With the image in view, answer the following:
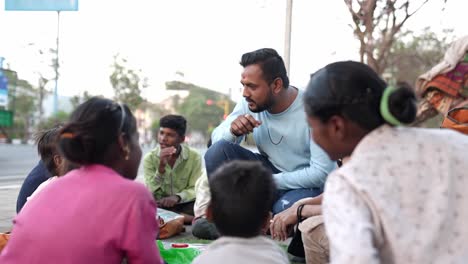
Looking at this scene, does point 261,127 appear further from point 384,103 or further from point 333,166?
point 384,103

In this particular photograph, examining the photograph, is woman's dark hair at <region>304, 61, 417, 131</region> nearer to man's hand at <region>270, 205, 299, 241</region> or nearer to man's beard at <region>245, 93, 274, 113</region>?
man's hand at <region>270, 205, 299, 241</region>

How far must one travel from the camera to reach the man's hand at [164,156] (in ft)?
17.2

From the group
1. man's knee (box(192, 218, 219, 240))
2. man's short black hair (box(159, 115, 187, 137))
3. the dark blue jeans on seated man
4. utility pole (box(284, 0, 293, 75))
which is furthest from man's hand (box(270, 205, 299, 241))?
utility pole (box(284, 0, 293, 75))

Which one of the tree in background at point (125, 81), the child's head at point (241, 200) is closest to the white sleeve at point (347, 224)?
the child's head at point (241, 200)

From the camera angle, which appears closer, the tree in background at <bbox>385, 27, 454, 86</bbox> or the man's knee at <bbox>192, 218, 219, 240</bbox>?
the man's knee at <bbox>192, 218, 219, 240</bbox>

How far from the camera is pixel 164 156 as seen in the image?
17.4 feet

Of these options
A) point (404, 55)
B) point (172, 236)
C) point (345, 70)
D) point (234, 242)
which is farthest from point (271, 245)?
point (404, 55)

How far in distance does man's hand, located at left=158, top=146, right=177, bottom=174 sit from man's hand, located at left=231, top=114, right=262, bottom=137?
185 centimetres

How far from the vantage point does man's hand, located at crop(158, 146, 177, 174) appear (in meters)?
5.25

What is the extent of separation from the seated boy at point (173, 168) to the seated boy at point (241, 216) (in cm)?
350

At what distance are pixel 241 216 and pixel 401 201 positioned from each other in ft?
1.63

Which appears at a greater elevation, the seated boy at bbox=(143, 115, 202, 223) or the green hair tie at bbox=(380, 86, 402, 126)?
the green hair tie at bbox=(380, 86, 402, 126)

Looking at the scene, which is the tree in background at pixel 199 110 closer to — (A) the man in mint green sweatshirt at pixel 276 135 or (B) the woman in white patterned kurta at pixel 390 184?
(A) the man in mint green sweatshirt at pixel 276 135

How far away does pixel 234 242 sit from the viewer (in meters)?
1.72
